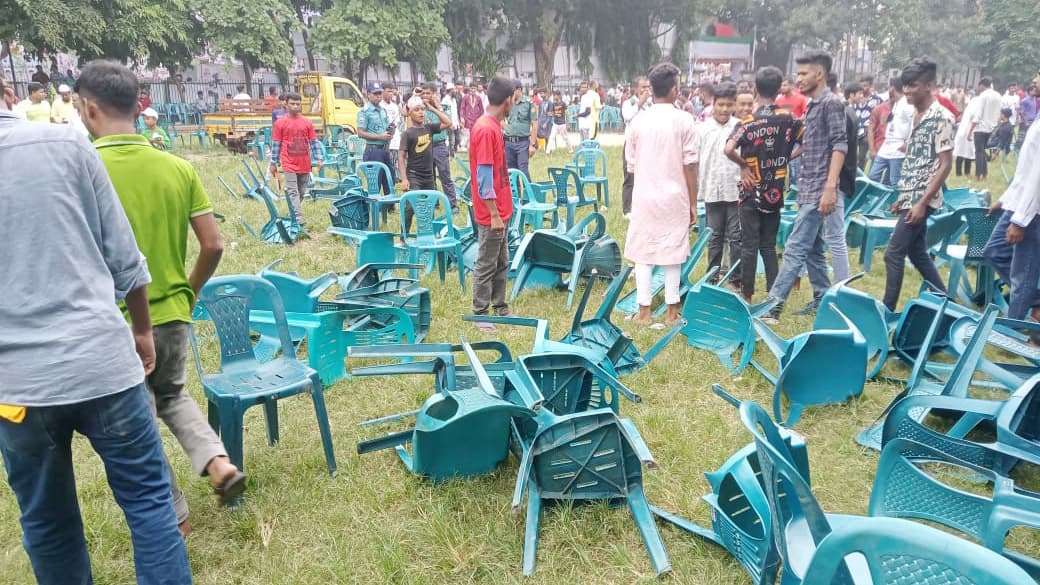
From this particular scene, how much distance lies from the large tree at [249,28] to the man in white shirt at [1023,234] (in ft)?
76.7

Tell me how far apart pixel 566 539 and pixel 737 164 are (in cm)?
324

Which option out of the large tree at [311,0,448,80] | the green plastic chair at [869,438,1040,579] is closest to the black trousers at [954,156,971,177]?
the green plastic chair at [869,438,1040,579]

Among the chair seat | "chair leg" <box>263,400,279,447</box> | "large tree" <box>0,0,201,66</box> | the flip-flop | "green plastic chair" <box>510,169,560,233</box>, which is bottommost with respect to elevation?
"chair leg" <box>263,400,279,447</box>

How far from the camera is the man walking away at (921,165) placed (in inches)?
172

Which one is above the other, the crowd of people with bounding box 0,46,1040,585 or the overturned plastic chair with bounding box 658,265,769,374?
the crowd of people with bounding box 0,46,1040,585

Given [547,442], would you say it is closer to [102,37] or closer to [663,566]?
[663,566]

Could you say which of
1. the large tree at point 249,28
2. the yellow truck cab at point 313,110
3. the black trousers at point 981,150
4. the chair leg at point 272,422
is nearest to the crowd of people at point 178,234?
the chair leg at point 272,422

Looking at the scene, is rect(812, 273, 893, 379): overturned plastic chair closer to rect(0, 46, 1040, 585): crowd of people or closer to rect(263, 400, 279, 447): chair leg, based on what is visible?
rect(0, 46, 1040, 585): crowd of people

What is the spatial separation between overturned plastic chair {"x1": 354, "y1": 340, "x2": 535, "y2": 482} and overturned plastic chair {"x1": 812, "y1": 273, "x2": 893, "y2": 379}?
6.66ft

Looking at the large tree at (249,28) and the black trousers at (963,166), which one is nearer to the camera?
the black trousers at (963,166)

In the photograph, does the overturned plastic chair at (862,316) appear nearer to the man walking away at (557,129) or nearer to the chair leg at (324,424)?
the chair leg at (324,424)

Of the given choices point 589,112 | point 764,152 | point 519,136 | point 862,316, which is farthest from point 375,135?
point 589,112

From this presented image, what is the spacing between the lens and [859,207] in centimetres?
730

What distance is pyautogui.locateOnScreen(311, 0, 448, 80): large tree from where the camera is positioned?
25.2m
